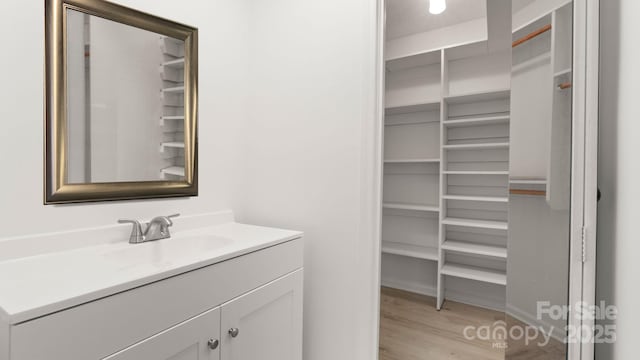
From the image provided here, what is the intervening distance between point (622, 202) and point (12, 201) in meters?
1.90

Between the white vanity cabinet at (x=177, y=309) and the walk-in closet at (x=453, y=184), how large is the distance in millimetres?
914

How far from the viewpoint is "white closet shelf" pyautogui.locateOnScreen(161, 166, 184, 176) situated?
1537mm

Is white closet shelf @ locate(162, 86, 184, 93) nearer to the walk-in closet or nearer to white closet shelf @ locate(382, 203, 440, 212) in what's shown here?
the walk-in closet

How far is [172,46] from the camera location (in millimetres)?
1548

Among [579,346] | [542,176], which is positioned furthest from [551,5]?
[579,346]

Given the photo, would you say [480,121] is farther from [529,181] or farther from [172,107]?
[172,107]

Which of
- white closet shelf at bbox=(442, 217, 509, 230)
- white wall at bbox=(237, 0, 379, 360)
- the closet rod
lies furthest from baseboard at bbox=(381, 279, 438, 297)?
the closet rod

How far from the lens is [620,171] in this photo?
2.71ft

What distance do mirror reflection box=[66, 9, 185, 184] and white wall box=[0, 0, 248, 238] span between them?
4.2 inches

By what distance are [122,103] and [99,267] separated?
752mm

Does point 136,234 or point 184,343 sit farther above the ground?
point 136,234

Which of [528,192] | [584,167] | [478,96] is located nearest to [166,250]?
[528,192]

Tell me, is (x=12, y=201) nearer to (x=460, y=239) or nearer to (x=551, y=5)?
(x=551, y=5)

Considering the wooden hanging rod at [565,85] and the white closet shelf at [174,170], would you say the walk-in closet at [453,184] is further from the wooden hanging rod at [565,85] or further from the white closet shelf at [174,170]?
the white closet shelf at [174,170]
